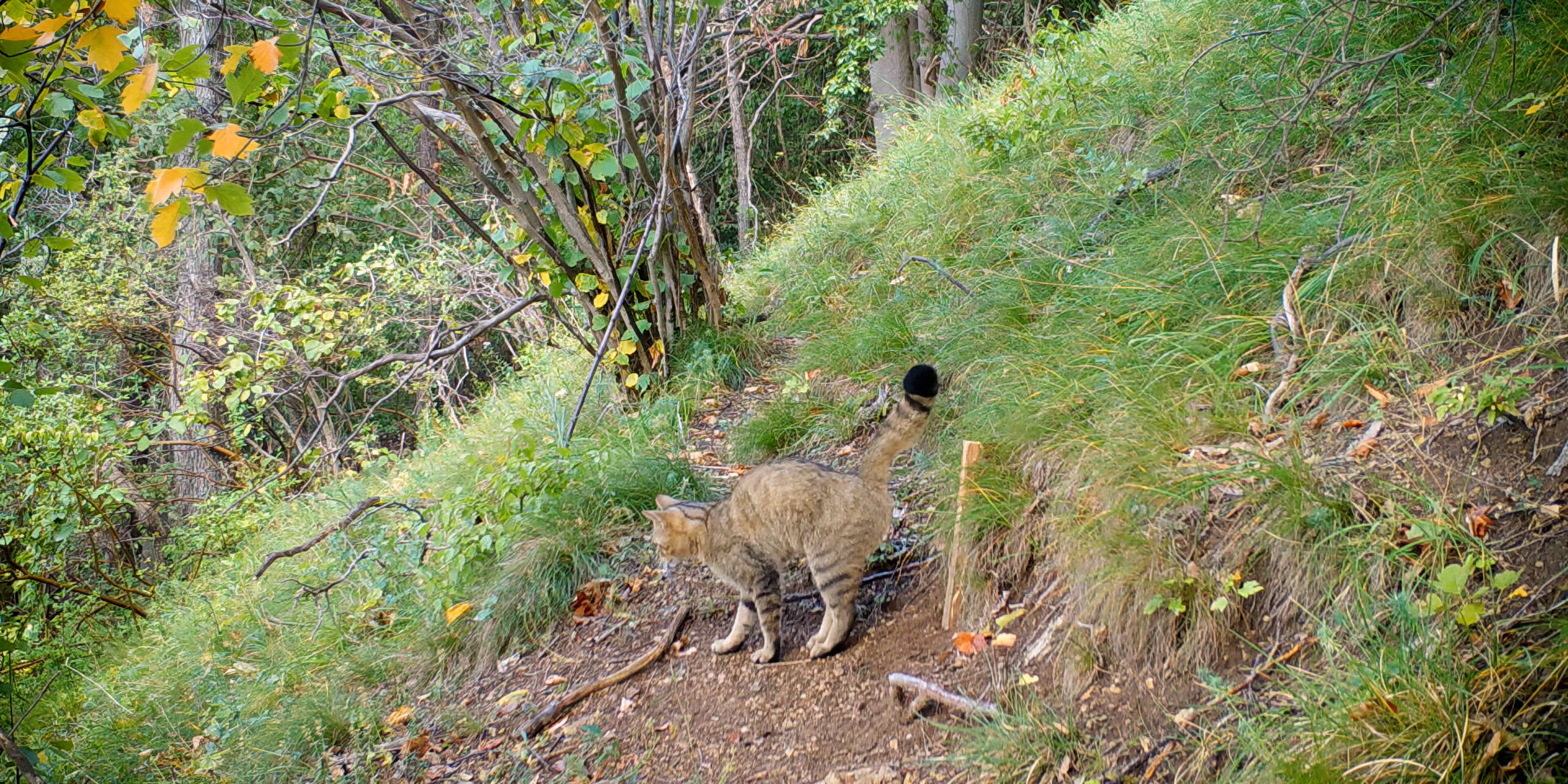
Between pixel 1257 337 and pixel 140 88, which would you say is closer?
pixel 140 88

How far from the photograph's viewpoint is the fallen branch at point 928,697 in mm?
3385

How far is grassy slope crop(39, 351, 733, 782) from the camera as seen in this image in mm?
5121

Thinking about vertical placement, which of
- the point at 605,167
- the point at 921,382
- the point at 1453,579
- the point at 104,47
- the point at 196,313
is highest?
the point at 104,47

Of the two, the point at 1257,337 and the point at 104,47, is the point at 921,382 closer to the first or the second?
the point at 1257,337

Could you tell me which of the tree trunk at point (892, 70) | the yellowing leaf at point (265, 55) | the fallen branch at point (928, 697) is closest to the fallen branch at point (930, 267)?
the fallen branch at point (928, 697)

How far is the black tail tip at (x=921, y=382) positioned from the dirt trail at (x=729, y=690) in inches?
32.1

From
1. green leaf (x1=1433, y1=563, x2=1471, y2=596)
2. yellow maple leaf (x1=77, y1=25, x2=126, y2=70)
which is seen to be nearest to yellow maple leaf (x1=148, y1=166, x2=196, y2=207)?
yellow maple leaf (x1=77, y1=25, x2=126, y2=70)

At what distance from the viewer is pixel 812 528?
13.6 feet

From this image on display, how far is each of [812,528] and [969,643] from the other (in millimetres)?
776

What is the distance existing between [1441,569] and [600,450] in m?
3.98

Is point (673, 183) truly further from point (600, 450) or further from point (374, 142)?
point (374, 142)

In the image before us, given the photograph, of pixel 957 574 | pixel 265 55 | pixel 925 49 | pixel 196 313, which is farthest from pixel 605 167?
pixel 196 313

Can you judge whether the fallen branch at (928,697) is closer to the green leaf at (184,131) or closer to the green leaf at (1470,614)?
the green leaf at (1470,614)

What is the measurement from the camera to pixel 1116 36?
791 centimetres
